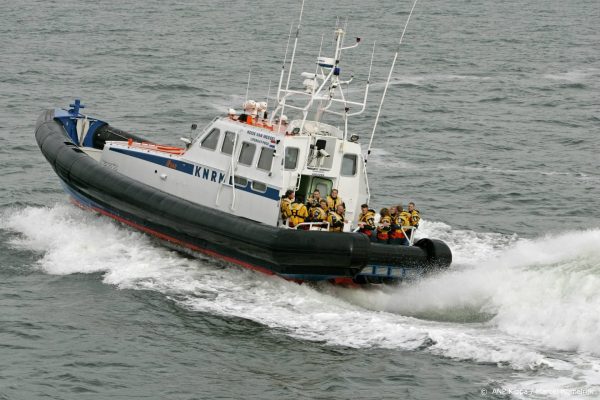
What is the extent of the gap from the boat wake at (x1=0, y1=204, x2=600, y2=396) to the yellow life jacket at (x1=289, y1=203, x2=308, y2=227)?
3.10 feet

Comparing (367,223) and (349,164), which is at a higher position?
(349,164)

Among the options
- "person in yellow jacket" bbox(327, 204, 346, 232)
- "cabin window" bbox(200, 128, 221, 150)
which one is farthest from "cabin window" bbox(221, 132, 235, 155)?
"person in yellow jacket" bbox(327, 204, 346, 232)

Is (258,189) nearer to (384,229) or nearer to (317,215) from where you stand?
(317,215)

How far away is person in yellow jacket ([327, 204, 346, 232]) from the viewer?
51.1ft

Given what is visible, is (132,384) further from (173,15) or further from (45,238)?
(173,15)

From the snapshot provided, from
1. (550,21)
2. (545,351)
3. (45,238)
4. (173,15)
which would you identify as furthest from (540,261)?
(550,21)

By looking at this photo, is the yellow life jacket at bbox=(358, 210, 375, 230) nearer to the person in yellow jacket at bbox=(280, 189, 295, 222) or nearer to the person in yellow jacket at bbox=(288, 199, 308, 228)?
the person in yellow jacket at bbox=(288, 199, 308, 228)

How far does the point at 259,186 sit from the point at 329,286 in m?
1.95

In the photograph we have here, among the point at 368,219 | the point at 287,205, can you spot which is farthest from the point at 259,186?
the point at 368,219

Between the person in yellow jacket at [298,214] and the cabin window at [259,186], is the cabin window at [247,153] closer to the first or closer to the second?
the cabin window at [259,186]

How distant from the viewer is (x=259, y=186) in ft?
53.7

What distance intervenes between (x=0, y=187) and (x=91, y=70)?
14201 mm

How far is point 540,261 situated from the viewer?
51.5 feet

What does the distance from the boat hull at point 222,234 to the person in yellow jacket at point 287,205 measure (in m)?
→ 0.47
